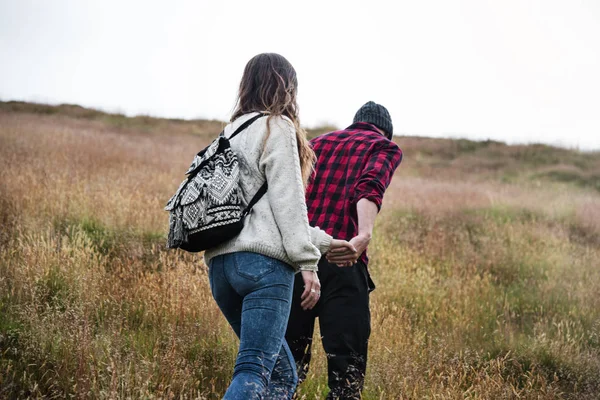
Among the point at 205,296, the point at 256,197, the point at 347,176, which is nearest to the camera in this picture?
the point at 256,197

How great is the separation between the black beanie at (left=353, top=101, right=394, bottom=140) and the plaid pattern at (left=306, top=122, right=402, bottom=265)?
2.0 inches

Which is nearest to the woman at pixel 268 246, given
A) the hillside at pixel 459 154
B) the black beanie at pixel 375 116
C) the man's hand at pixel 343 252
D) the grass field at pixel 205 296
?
the man's hand at pixel 343 252

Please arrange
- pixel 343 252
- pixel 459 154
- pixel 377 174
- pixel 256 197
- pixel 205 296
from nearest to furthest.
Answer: pixel 256 197 < pixel 343 252 < pixel 377 174 < pixel 205 296 < pixel 459 154

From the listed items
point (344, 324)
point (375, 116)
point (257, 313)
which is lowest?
point (344, 324)

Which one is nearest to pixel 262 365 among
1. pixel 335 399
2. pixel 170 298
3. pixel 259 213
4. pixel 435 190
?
pixel 259 213

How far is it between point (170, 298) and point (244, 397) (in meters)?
2.49

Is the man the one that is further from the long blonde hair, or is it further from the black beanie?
the long blonde hair

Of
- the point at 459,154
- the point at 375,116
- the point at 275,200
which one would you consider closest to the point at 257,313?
the point at 275,200

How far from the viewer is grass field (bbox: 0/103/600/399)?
3117 millimetres

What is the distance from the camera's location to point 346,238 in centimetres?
263

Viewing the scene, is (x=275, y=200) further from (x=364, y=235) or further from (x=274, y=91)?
(x=364, y=235)

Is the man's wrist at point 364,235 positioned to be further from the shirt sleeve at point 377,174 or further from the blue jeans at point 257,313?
the blue jeans at point 257,313

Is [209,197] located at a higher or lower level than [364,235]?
higher

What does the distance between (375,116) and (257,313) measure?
145cm
